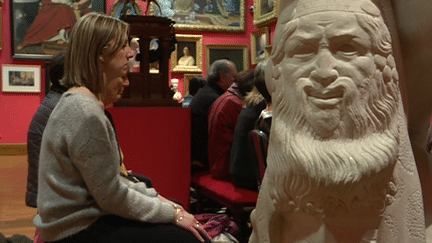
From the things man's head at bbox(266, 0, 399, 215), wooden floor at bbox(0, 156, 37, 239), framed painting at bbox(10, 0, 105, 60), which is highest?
framed painting at bbox(10, 0, 105, 60)

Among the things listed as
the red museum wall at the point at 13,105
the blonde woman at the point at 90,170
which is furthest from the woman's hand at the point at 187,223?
the red museum wall at the point at 13,105

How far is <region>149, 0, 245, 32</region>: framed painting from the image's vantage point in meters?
11.2

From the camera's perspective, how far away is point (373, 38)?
158cm

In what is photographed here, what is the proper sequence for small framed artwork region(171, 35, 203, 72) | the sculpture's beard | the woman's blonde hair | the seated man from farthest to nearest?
small framed artwork region(171, 35, 203, 72) < the seated man < the woman's blonde hair < the sculpture's beard

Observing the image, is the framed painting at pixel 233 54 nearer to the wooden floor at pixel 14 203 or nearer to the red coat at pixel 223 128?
the wooden floor at pixel 14 203

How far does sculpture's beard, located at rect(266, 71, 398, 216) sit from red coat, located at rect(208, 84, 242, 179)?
10.1ft

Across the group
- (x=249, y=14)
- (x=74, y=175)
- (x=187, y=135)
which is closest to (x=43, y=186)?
(x=74, y=175)

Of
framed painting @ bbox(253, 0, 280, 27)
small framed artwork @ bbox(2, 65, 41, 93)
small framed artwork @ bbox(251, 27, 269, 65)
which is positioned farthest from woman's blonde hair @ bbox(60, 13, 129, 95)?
small framed artwork @ bbox(2, 65, 41, 93)

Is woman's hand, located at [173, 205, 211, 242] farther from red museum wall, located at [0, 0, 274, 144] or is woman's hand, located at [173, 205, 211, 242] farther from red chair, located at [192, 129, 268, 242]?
red museum wall, located at [0, 0, 274, 144]

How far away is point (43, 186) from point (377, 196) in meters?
1.44

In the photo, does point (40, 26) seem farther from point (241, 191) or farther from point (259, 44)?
point (241, 191)

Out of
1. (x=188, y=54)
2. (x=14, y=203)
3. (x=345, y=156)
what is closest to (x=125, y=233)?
(x=345, y=156)

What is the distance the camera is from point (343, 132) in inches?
61.6

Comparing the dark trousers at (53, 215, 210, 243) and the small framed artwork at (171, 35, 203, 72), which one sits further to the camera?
the small framed artwork at (171, 35, 203, 72)
